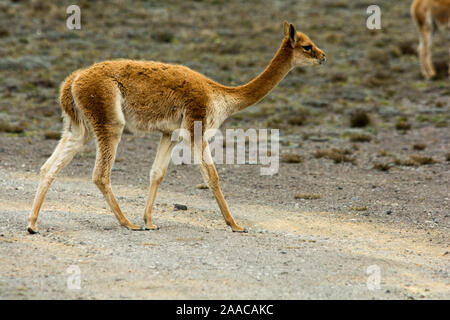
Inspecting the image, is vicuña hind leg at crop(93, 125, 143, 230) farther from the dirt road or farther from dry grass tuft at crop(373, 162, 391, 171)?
dry grass tuft at crop(373, 162, 391, 171)

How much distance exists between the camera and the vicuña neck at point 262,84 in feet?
29.7

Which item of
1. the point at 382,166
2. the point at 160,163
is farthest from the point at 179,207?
the point at 382,166

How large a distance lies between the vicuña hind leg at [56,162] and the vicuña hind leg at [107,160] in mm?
304

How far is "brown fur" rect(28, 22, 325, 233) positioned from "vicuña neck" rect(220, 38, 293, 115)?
3.2 inches

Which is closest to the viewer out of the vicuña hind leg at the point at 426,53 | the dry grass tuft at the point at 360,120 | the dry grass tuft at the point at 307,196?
the dry grass tuft at the point at 307,196

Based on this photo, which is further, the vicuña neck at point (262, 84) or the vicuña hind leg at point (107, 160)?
the vicuña neck at point (262, 84)

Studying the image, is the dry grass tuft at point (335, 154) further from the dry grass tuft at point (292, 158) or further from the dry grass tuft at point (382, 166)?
the dry grass tuft at point (382, 166)

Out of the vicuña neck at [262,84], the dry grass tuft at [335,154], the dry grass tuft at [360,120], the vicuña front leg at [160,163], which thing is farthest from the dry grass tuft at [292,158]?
the vicuña front leg at [160,163]

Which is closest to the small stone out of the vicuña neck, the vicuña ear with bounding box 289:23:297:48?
the vicuña neck

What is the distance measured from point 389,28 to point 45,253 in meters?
25.2

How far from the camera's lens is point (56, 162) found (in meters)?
8.12

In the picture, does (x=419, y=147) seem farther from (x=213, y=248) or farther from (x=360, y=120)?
(x=213, y=248)

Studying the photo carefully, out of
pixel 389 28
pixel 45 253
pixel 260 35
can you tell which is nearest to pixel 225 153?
pixel 45 253

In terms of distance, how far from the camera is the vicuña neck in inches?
356
